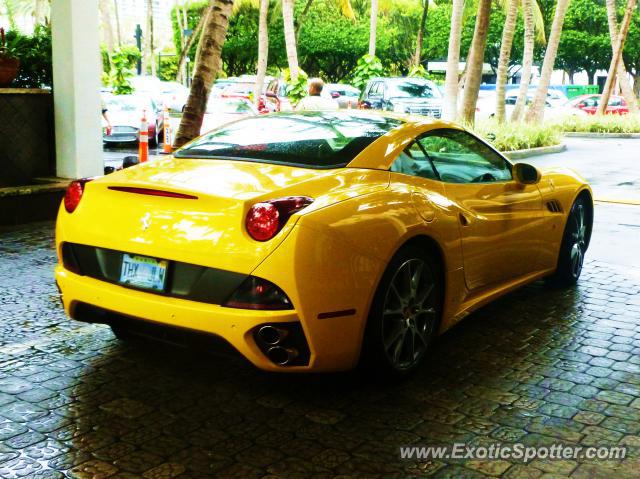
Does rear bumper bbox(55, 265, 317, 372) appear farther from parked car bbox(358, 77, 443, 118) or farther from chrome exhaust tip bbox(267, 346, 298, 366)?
parked car bbox(358, 77, 443, 118)

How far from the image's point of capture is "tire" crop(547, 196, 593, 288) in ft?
22.0

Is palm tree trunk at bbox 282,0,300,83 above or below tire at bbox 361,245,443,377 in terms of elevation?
above

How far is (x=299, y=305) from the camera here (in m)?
3.91

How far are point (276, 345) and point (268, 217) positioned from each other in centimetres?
62

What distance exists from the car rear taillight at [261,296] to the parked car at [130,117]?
55.8ft

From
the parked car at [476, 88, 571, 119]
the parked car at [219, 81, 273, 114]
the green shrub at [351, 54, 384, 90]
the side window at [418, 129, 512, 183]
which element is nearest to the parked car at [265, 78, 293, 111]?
the parked car at [219, 81, 273, 114]

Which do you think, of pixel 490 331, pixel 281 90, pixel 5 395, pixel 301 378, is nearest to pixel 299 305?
pixel 301 378

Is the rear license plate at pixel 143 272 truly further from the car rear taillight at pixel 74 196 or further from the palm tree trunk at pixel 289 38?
the palm tree trunk at pixel 289 38

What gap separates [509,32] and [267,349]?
19.8 m

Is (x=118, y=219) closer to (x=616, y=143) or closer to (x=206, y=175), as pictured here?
(x=206, y=175)

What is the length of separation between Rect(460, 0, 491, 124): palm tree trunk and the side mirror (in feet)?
41.8

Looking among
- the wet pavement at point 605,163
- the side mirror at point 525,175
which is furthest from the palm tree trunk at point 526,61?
the side mirror at point 525,175

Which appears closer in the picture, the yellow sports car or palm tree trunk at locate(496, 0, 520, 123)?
the yellow sports car

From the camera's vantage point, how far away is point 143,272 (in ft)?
13.8
